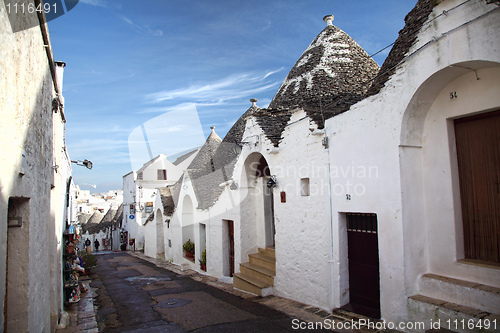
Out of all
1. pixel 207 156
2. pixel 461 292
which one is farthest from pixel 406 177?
pixel 207 156

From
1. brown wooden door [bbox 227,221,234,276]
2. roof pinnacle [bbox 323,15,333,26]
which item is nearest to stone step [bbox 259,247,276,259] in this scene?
brown wooden door [bbox 227,221,234,276]

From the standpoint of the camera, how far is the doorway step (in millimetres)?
4848

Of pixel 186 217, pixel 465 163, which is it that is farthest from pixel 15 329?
pixel 186 217

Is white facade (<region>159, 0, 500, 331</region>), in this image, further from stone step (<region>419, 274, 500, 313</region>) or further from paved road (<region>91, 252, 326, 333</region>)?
paved road (<region>91, 252, 326, 333</region>)

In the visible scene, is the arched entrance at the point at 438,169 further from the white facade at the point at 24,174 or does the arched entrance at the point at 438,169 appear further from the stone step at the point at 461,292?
the white facade at the point at 24,174

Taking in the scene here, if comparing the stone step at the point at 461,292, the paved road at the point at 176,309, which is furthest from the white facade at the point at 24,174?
the stone step at the point at 461,292

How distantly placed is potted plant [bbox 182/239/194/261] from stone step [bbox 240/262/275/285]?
5426 mm

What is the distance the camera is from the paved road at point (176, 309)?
715cm

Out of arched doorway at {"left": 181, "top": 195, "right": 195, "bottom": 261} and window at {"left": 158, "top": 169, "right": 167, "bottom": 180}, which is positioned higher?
window at {"left": 158, "top": 169, "right": 167, "bottom": 180}

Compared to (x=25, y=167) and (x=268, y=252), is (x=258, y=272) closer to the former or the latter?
(x=268, y=252)

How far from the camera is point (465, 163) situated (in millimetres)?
5715

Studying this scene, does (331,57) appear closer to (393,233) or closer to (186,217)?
(393,233)

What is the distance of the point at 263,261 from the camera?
35.1 feet

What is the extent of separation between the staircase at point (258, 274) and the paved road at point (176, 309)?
0.52 meters
